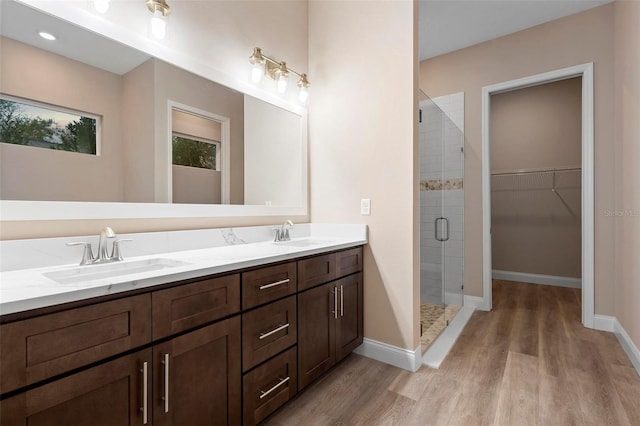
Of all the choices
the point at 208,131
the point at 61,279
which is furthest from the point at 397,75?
the point at 61,279

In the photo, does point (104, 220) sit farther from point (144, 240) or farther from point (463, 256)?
point (463, 256)

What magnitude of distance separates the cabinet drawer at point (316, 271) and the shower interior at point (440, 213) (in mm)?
896

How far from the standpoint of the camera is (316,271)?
1754 millimetres

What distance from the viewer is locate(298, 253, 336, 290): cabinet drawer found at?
5.42 ft

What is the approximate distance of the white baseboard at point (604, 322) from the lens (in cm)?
263

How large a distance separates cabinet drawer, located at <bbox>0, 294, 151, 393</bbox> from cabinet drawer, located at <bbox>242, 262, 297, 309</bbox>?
42cm

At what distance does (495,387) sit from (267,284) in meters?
1.54

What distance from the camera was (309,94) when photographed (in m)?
2.55

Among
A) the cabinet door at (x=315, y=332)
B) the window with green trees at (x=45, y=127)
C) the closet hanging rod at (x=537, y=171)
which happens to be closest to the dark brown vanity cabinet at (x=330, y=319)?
the cabinet door at (x=315, y=332)

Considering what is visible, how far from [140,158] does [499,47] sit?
12.0 feet

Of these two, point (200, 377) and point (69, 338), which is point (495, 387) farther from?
point (69, 338)

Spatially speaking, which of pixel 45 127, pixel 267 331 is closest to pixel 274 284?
pixel 267 331

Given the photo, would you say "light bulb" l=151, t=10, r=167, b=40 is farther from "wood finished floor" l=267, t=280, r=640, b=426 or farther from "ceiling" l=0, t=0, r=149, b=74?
"wood finished floor" l=267, t=280, r=640, b=426

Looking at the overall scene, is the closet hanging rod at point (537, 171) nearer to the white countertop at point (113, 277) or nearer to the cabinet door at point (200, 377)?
the white countertop at point (113, 277)
